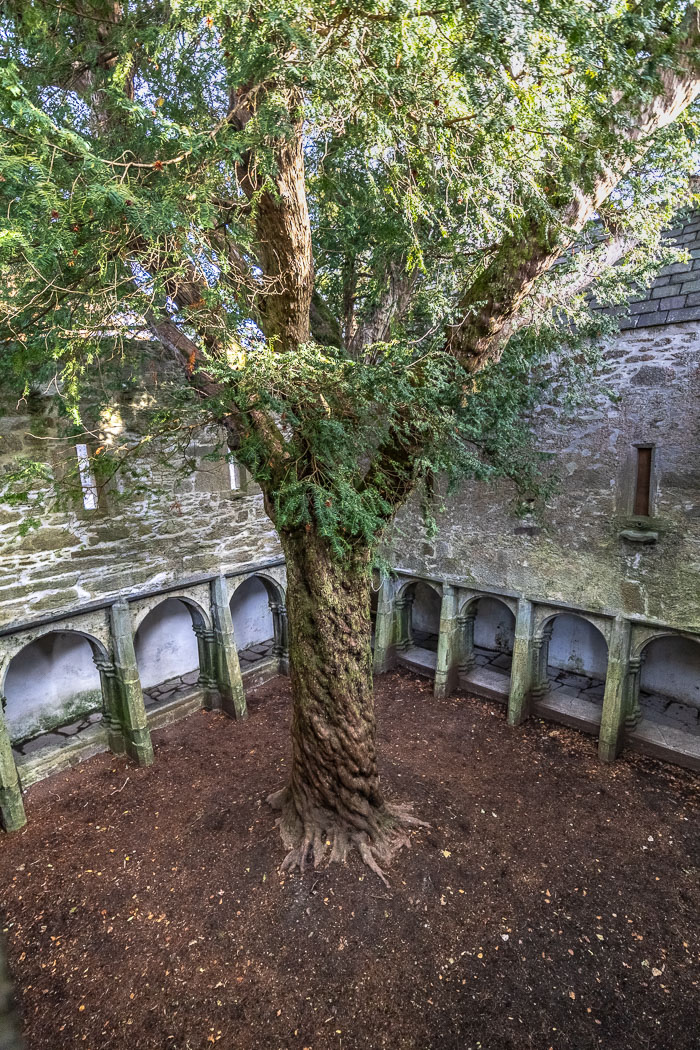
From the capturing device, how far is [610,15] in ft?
8.61

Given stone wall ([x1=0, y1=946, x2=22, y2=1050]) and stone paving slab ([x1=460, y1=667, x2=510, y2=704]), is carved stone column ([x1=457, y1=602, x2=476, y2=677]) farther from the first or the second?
stone wall ([x1=0, y1=946, x2=22, y2=1050])

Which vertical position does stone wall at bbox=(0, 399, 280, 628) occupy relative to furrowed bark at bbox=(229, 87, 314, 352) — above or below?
below

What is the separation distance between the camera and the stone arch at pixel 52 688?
6387 mm

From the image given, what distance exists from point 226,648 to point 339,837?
3029 millimetres

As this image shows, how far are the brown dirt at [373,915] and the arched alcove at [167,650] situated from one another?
179 centimetres

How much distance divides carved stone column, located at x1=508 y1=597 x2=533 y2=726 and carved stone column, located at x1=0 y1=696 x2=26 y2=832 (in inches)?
214

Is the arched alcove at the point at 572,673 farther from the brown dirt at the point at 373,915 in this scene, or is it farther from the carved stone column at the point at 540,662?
the brown dirt at the point at 373,915

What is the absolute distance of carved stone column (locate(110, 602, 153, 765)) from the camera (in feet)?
19.3

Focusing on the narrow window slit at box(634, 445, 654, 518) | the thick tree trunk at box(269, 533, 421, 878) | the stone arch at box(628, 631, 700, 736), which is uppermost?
the narrow window slit at box(634, 445, 654, 518)

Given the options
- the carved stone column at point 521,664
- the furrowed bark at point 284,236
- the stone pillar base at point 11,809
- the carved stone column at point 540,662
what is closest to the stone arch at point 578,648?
the carved stone column at point 540,662

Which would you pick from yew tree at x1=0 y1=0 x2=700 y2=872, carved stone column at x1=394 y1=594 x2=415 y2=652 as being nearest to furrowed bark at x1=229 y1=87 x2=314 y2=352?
yew tree at x1=0 y1=0 x2=700 y2=872

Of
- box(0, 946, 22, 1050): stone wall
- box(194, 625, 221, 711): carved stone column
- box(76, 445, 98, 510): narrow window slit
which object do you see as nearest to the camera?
box(0, 946, 22, 1050): stone wall

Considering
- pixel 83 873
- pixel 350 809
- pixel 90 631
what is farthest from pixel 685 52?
pixel 83 873

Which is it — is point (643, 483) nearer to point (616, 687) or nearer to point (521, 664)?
point (616, 687)
